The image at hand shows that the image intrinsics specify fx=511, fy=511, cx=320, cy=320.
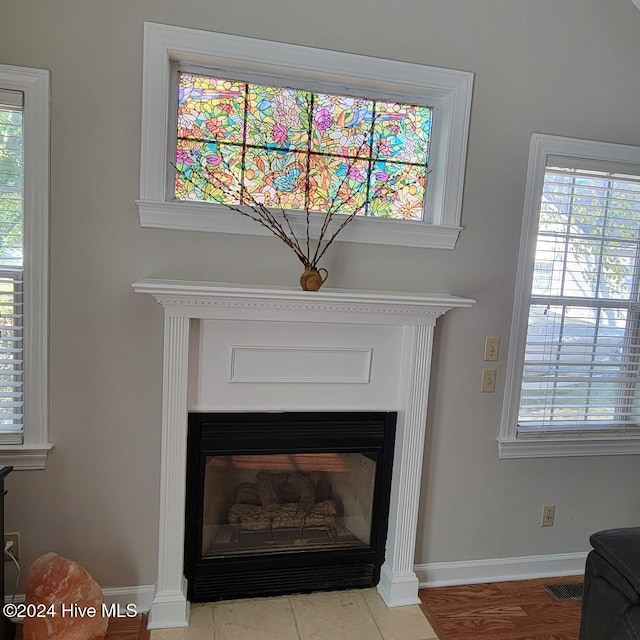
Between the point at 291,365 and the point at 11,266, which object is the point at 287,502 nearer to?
the point at 291,365

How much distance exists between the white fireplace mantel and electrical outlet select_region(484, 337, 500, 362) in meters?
0.34

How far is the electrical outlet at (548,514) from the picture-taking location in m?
2.62

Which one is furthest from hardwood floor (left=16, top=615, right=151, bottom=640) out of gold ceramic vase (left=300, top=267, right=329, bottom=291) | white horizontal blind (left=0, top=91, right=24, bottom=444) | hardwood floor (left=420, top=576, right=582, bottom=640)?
gold ceramic vase (left=300, top=267, right=329, bottom=291)

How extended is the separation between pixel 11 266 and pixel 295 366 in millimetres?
1191

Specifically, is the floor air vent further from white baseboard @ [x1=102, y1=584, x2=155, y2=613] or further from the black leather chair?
white baseboard @ [x1=102, y1=584, x2=155, y2=613]

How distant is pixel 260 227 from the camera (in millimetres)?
2139

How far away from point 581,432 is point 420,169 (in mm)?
1545

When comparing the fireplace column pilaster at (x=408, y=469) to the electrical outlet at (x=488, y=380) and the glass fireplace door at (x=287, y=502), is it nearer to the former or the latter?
the glass fireplace door at (x=287, y=502)

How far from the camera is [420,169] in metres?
2.36

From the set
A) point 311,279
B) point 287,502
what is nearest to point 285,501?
point 287,502

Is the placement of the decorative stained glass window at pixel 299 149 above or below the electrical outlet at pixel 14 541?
above

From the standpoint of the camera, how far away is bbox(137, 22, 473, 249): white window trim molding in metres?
1.98

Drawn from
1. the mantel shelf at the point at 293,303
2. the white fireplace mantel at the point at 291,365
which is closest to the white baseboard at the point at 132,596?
the white fireplace mantel at the point at 291,365

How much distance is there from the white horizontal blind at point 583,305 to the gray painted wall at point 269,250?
0.18 meters
